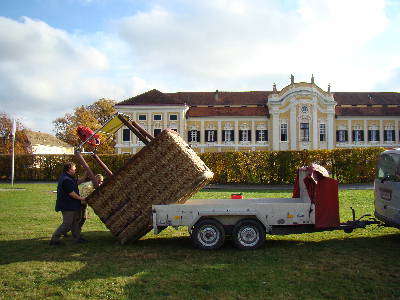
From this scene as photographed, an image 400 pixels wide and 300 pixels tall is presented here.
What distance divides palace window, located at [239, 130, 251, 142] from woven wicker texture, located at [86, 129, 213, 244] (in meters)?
48.8

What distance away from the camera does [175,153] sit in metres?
7.87

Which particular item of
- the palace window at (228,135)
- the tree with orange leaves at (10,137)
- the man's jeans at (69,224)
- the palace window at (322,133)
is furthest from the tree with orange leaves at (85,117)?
the man's jeans at (69,224)

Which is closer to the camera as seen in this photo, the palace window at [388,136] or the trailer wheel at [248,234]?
the trailer wheel at [248,234]

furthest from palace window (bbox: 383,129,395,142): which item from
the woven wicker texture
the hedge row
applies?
the woven wicker texture

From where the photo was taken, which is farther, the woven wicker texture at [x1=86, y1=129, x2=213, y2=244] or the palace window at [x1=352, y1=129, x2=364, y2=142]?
the palace window at [x1=352, y1=129, x2=364, y2=142]

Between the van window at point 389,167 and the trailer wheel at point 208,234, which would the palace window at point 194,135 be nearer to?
the van window at point 389,167

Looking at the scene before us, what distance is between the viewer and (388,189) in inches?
321

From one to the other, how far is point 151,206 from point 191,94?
54.1 m

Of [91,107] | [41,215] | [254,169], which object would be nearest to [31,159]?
[254,169]

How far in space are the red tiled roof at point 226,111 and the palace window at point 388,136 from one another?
55.1ft

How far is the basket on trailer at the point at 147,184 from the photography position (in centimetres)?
785

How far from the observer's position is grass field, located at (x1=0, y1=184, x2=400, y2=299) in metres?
5.54

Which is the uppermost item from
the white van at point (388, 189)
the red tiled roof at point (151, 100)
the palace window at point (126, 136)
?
the red tiled roof at point (151, 100)

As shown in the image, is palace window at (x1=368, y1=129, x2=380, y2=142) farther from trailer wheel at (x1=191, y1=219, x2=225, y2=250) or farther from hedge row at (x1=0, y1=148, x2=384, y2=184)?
trailer wheel at (x1=191, y1=219, x2=225, y2=250)
